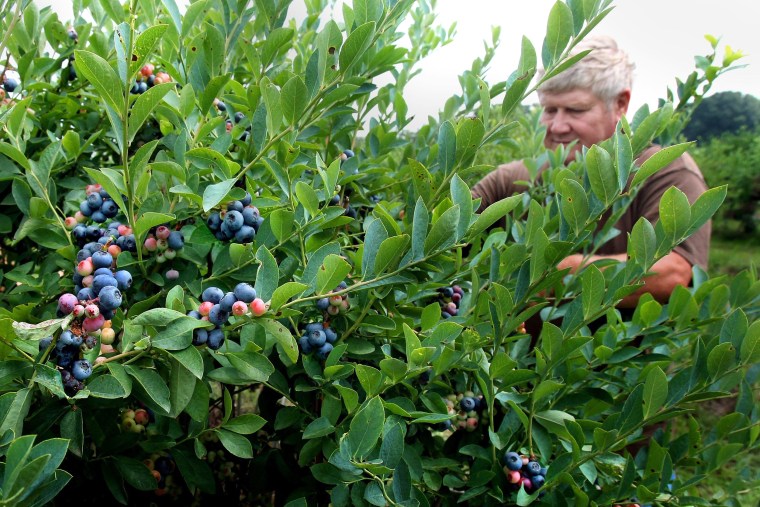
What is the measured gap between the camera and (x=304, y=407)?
1.00m

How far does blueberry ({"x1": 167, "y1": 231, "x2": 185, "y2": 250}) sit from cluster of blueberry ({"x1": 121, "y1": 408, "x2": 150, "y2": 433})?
0.29 meters

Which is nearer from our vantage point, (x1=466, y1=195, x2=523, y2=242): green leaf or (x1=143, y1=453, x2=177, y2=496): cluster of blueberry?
(x1=466, y1=195, x2=523, y2=242): green leaf

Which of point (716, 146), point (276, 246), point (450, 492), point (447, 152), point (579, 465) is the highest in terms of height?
point (447, 152)

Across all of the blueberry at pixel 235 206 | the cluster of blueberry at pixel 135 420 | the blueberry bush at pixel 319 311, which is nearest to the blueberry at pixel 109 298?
the blueberry bush at pixel 319 311

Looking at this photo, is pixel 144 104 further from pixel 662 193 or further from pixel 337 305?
pixel 662 193

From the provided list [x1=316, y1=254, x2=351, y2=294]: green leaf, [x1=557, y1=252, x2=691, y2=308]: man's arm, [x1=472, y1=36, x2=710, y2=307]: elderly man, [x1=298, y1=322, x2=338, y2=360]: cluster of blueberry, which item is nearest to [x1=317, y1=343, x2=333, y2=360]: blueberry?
[x1=298, y1=322, x2=338, y2=360]: cluster of blueberry

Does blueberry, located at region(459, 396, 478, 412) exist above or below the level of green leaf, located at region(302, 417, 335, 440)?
below

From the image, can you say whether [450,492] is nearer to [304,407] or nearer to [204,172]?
[304,407]

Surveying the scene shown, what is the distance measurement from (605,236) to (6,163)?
111 cm

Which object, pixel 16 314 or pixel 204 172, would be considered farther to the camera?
pixel 204 172

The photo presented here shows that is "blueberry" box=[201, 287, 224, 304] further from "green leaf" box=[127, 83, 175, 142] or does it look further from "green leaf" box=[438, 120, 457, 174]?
"green leaf" box=[438, 120, 457, 174]

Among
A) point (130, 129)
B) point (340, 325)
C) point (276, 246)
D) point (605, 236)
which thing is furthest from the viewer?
point (605, 236)

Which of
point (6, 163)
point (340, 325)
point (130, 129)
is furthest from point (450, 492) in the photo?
point (6, 163)

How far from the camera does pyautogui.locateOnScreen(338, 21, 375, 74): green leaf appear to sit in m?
0.87
